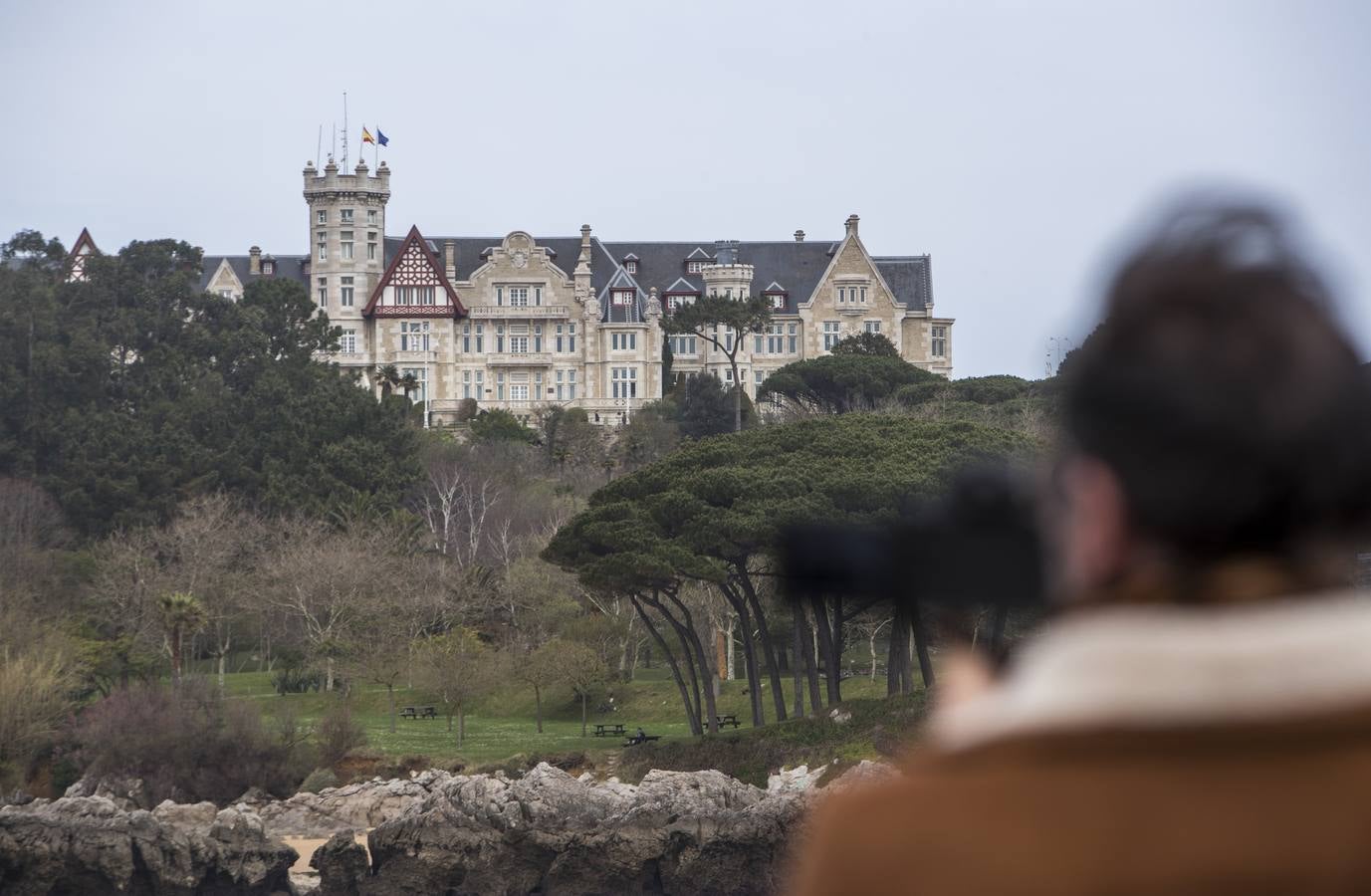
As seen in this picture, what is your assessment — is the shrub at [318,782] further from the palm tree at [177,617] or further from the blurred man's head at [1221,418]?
the blurred man's head at [1221,418]

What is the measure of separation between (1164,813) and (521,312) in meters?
97.2

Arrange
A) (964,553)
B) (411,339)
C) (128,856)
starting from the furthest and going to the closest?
(411,339)
(128,856)
(964,553)

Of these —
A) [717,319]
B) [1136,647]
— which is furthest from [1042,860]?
[717,319]

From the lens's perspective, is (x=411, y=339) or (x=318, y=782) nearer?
(x=318, y=782)

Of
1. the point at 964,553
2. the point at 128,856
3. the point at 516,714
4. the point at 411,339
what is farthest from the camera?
the point at 411,339

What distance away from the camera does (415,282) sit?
98062 millimetres

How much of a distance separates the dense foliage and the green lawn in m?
9.64

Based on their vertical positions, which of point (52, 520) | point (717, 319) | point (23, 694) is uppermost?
point (717, 319)

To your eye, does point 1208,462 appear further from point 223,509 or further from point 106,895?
point 223,509

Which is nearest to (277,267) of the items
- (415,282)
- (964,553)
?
(415,282)

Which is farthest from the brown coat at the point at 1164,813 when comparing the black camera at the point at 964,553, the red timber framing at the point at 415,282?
the red timber framing at the point at 415,282

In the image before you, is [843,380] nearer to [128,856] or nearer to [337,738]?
[337,738]

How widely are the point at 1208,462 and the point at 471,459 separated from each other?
68991mm

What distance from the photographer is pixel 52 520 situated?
5847 cm
